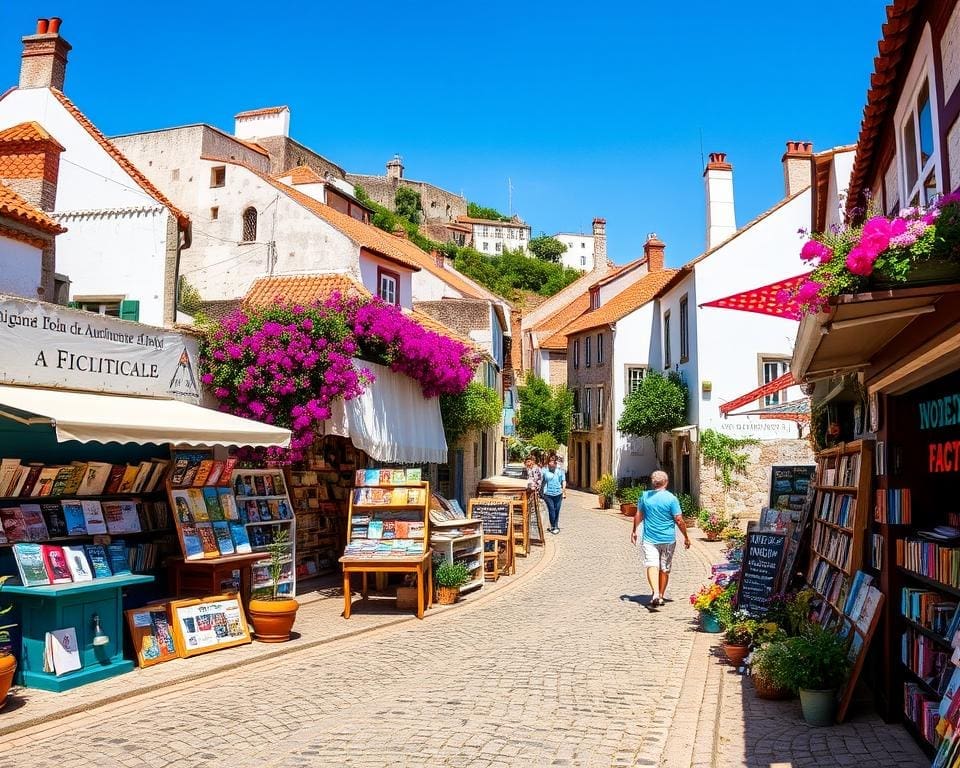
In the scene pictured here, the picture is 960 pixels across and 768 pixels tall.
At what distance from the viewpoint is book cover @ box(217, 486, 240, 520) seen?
9.98 meters

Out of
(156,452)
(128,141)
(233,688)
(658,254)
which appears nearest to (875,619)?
(233,688)

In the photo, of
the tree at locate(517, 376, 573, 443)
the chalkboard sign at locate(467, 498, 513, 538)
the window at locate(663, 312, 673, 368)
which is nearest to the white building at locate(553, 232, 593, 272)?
the tree at locate(517, 376, 573, 443)

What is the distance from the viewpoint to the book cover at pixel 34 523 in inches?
304

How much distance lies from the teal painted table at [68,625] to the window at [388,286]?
43.8ft

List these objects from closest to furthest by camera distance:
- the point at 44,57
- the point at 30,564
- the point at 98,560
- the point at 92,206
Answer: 1. the point at 30,564
2. the point at 98,560
3. the point at 92,206
4. the point at 44,57

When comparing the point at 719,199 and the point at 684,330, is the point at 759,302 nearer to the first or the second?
the point at 684,330

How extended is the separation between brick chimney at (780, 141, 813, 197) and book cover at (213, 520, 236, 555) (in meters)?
21.6

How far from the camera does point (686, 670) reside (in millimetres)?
8141

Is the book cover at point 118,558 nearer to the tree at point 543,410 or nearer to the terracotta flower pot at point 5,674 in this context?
the terracotta flower pot at point 5,674

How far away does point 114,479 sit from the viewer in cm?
888

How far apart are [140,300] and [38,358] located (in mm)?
5636

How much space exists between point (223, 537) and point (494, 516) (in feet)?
20.5

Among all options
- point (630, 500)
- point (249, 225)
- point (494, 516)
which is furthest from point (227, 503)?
point (630, 500)

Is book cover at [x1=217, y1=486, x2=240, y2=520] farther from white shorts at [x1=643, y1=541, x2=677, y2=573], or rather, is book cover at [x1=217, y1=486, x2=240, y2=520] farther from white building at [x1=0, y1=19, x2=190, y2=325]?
white shorts at [x1=643, y1=541, x2=677, y2=573]
